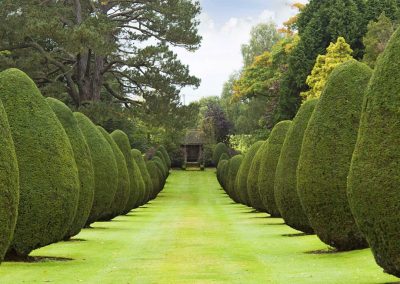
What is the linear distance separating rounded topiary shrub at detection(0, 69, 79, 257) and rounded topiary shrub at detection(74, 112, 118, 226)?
830cm

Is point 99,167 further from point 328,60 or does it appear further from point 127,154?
point 328,60

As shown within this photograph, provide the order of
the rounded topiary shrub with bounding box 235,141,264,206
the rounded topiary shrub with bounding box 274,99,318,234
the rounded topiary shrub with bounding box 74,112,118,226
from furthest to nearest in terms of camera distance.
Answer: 1. the rounded topiary shrub with bounding box 235,141,264,206
2. the rounded topiary shrub with bounding box 74,112,118,226
3. the rounded topiary shrub with bounding box 274,99,318,234

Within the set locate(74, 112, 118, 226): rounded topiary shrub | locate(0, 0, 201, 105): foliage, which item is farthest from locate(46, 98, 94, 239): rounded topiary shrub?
A: locate(0, 0, 201, 105): foliage

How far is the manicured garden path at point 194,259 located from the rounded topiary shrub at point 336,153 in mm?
629

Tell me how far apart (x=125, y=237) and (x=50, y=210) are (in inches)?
284

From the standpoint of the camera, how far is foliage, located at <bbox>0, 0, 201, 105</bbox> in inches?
1908

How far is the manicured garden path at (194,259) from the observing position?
13227 millimetres

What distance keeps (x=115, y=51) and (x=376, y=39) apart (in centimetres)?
1718

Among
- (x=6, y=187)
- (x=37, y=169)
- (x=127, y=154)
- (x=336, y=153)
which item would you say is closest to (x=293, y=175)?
(x=336, y=153)

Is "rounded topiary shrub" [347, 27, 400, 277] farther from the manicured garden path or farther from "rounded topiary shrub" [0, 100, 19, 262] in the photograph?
"rounded topiary shrub" [0, 100, 19, 262]

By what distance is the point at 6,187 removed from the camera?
11.3 meters

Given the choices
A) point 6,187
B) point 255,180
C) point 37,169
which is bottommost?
point 255,180

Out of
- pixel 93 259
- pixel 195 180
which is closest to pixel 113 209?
pixel 93 259

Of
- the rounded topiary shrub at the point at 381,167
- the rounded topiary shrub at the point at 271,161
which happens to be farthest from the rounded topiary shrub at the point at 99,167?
the rounded topiary shrub at the point at 381,167
